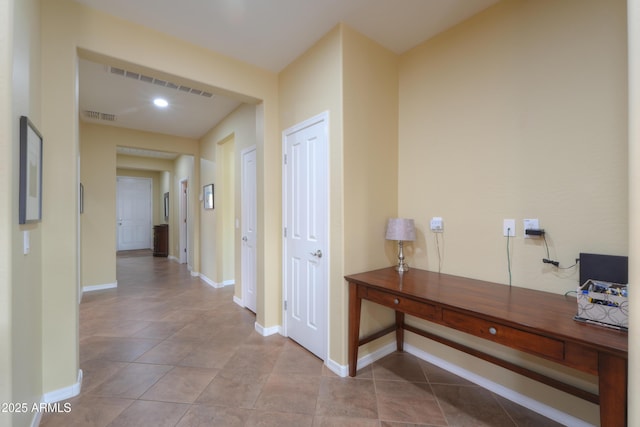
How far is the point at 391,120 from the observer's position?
2.47 metres

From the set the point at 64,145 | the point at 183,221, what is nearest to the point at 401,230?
the point at 64,145

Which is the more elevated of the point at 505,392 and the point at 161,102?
the point at 161,102

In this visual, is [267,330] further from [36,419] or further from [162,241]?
[162,241]

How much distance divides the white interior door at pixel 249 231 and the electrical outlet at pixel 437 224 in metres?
2.03

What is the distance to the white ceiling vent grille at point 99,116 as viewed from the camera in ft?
12.9

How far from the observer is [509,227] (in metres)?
1.85

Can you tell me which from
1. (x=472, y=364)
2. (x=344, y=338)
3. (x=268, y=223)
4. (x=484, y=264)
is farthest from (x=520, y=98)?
(x=268, y=223)

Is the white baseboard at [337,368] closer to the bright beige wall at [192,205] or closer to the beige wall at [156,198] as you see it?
the bright beige wall at [192,205]

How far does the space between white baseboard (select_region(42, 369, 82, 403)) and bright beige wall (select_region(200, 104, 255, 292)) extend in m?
1.95

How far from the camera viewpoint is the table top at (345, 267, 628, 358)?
113 cm

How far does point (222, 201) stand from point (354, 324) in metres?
3.18

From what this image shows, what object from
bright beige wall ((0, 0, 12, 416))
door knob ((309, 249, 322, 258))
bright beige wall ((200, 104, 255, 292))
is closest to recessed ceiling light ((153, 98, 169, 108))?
bright beige wall ((200, 104, 255, 292))

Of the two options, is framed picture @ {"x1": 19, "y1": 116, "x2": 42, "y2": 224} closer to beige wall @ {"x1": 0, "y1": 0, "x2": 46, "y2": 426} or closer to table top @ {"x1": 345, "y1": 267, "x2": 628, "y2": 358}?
beige wall @ {"x1": 0, "y1": 0, "x2": 46, "y2": 426}

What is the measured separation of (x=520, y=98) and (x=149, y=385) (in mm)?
3251
